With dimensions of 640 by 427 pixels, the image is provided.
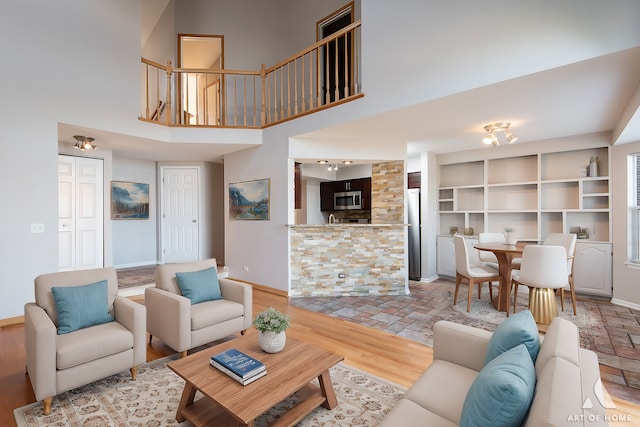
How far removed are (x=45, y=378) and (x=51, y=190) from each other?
288 centimetres

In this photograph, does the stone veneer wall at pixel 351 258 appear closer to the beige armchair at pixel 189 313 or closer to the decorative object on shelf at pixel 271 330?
the beige armchair at pixel 189 313

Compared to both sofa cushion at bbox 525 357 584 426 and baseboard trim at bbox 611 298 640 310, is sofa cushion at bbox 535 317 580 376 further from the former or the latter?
baseboard trim at bbox 611 298 640 310

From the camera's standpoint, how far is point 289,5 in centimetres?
633

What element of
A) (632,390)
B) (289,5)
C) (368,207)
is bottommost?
(632,390)

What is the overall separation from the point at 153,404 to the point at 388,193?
423 centimetres

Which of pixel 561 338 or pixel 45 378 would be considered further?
pixel 45 378

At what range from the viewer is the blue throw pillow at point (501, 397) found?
99 centimetres

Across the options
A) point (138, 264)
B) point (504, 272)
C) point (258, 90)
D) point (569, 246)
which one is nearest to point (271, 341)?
point (504, 272)

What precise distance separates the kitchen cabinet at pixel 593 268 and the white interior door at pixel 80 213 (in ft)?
26.0

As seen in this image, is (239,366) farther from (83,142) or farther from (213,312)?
(83,142)

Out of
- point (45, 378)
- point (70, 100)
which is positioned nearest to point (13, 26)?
point (70, 100)

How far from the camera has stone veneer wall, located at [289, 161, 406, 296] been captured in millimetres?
4859

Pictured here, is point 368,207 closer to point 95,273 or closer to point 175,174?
point 175,174

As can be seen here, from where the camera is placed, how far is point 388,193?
5203mm
